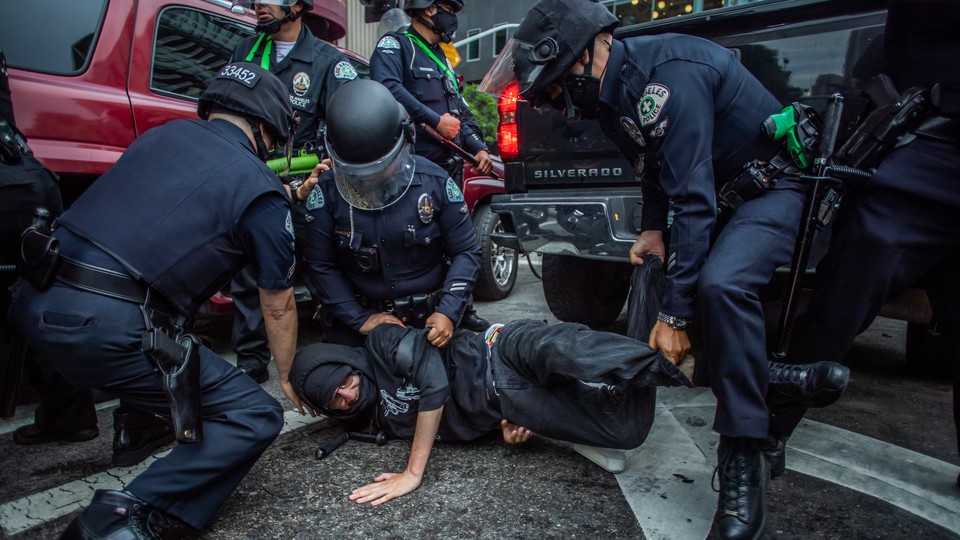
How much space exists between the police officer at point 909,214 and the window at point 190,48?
3.06 metres

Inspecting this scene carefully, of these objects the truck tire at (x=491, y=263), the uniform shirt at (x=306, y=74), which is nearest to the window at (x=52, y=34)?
the uniform shirt at (x=306, y=74)

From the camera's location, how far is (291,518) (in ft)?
6.59

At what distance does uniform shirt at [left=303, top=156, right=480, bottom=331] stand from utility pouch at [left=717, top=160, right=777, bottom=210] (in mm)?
1095

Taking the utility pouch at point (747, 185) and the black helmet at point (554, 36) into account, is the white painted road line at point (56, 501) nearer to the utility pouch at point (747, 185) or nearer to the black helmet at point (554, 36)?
the black helmet at point (554, 36)

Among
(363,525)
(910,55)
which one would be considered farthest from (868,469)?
(363,525)

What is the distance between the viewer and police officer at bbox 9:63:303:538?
1.76 m

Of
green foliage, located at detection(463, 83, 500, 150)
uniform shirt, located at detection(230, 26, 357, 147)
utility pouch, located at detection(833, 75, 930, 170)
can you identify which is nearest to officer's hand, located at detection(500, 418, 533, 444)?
utility pouch, located at detection(833, 75, 930, 170)

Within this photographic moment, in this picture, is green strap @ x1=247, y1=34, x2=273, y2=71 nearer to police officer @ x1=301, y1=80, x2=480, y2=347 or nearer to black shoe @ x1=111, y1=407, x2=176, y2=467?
police officer @ x1=301, y1=80, x2=480, y2=347

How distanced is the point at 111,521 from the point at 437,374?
1.11m

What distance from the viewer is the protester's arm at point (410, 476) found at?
6.91 ft

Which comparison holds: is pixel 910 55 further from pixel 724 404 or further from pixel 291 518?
pixel 291 518

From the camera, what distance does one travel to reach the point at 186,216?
1877 millimetres

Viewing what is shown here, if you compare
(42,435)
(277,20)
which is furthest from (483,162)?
(42,435)

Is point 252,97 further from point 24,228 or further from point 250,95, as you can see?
point 24,228
